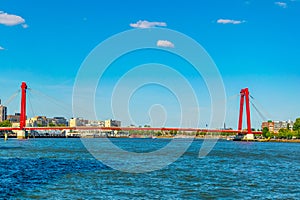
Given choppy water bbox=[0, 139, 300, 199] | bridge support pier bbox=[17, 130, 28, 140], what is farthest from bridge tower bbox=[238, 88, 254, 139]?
choppy water bbox=[0, 139, 300, 199]

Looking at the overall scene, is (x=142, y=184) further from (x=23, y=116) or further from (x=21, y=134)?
(x=21, y=134)

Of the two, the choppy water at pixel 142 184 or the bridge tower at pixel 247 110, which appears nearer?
the choppy water at pixel 142 184

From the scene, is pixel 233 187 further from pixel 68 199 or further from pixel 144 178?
pixel 68 199

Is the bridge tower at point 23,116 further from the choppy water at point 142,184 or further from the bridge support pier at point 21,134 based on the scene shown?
the choppy water at point 142,184

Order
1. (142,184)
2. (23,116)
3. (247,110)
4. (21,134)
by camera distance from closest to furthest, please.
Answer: (142,184) → (23,116) → (21,134) → (247,110)

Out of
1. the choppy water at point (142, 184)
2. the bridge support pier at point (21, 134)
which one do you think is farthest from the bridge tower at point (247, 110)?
the choppy water at point (142, 184)

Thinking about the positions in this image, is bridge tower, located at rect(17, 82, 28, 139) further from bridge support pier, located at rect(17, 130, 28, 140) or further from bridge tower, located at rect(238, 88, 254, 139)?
bridge tower, located at rect(238, 88, 254, 139)

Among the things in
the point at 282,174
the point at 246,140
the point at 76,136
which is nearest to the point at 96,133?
the point at 76,136

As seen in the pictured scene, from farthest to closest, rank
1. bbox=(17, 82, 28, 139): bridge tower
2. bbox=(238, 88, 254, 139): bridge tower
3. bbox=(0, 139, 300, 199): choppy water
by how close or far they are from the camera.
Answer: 1. bbox=(238, 88, 254, 139): bridge tower
2. bbox=(17, 82, 28, 139): bridge tower
3. bbox=(0, 139, 300, 199): choppy water

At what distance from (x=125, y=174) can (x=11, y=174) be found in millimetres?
6501

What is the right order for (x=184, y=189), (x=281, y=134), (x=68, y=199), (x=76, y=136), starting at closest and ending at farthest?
(x=68, y=199) → (x=184, y=189) → (x=281, y=134) → (x=76, y=136)

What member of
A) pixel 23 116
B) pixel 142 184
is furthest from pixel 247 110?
pixel 142 184

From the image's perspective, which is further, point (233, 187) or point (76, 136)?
point (76, 136)

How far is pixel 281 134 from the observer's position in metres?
137
